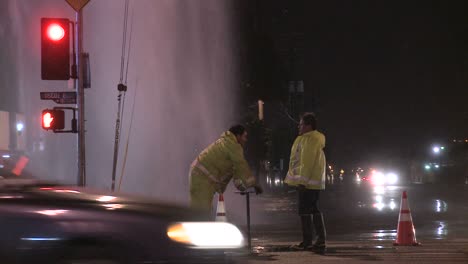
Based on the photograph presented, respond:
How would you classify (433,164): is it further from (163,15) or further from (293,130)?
(163,15)

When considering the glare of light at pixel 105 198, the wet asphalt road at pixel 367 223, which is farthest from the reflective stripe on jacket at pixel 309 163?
the glare of light at pixel 105 198

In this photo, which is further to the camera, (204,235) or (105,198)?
(105,198)

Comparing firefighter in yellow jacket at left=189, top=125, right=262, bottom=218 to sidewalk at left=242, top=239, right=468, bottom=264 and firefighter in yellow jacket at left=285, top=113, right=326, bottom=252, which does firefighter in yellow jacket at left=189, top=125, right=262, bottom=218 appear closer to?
firefighter in yellow jacket at left=285, top=113, right=326, bottom=252

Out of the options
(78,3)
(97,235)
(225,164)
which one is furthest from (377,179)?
(97,235)

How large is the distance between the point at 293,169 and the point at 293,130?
3625 centimetres

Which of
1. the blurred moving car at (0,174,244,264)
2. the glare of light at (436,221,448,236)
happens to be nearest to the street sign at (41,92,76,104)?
the glare of light at (436,221,448,236)

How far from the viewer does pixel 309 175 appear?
8.43 m

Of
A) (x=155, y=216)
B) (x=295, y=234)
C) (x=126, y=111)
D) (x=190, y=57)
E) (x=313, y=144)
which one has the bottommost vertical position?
(x=295, y=234)

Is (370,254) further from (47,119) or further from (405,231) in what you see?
(47,119)

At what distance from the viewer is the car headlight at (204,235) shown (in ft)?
14.5

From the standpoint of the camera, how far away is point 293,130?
4475 cm

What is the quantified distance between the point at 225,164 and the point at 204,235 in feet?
11.6

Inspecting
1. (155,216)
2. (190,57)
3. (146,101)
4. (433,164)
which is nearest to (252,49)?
(190,57)

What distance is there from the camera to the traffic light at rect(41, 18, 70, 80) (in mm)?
10570
